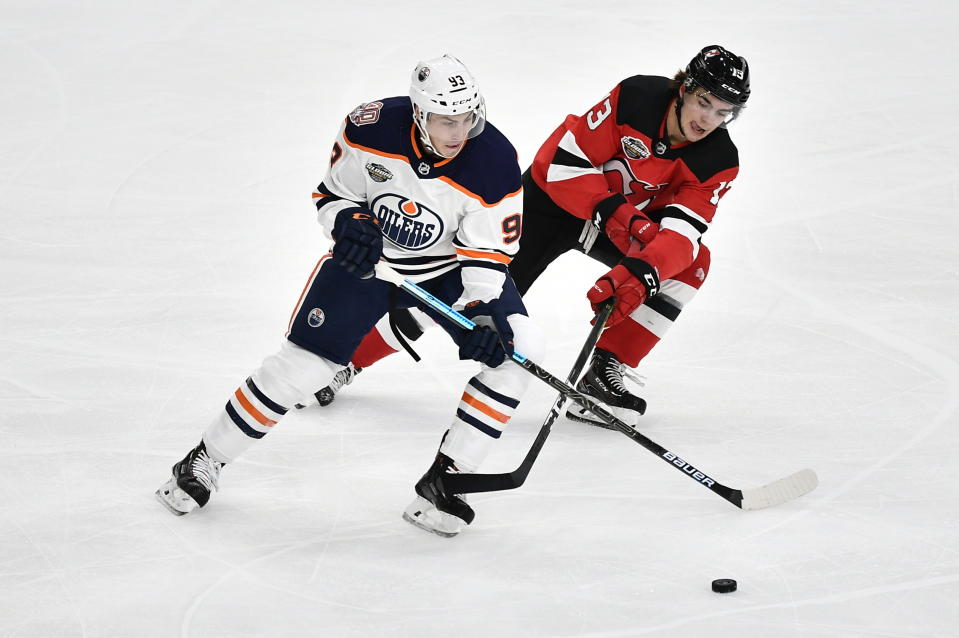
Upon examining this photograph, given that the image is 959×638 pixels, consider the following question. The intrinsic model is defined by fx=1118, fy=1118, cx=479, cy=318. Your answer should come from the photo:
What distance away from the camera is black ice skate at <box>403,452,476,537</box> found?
106 inches

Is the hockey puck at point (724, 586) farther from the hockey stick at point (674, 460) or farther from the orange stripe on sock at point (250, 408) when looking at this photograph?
the orange stripe on sock at point (250, 408)

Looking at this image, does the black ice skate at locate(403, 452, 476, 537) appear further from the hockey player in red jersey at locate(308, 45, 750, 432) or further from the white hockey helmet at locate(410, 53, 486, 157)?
the white hockey helmet at locate(410, 53, 486, 157)

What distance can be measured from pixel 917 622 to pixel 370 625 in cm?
113

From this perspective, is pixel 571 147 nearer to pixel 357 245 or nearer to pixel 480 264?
pixel 480 264

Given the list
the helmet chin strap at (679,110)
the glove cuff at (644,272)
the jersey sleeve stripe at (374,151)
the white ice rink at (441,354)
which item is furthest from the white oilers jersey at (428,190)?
the helmet chin strap at (679,110)

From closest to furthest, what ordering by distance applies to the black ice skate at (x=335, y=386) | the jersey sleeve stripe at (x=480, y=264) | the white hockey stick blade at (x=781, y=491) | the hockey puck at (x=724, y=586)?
the hockey puck at (x=724, y=586), the jersey sleeve stripe at (x=480, y=264), the white hockey stick blade at (x=781, y=491), the black ice skate at (x=335, y=386)

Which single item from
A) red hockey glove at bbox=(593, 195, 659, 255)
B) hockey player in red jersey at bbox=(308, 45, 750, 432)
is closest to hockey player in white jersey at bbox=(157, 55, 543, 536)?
hockey player in red jersey at bbox=(308, 45, 750, 432)

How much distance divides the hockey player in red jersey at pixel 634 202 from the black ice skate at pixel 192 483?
678 millimetres

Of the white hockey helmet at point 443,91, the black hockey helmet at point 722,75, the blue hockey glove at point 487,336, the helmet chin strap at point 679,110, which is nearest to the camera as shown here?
the white hockey helmet at point 443,91

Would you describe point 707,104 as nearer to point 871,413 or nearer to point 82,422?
point 871,413

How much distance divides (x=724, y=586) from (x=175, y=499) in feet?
4.30

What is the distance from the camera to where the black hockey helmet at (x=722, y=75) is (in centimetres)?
313

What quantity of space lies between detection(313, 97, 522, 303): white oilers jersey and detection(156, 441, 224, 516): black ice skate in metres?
0.65

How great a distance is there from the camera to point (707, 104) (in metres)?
3.19
